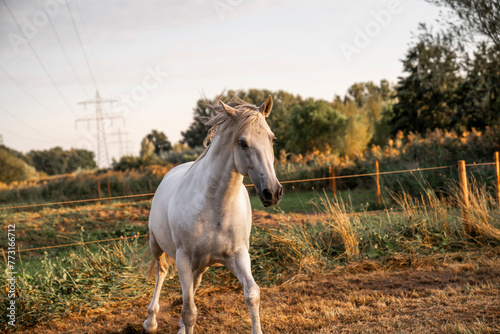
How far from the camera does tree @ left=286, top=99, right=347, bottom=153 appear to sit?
24500 mm

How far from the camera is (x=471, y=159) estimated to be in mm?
10695

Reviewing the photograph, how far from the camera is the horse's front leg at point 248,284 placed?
2820mm

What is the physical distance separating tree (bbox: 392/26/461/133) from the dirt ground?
14.3 meters

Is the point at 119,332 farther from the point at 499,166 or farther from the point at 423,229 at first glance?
the point at 499,166

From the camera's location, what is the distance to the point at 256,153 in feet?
8.37

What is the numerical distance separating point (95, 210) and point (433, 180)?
912cm

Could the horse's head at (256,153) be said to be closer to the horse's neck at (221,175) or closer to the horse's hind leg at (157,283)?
the horse's neck at (221,175)

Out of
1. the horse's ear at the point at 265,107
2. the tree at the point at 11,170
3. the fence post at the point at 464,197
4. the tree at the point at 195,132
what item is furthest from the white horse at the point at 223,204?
the tree at the point at 195,132

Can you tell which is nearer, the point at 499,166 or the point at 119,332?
the point at 119,332

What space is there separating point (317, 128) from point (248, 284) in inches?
887

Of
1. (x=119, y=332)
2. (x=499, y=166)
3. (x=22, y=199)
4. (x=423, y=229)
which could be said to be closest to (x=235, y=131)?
(x=119, y=332)

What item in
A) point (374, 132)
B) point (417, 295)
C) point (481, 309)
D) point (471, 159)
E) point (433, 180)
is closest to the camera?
point (481, 309)

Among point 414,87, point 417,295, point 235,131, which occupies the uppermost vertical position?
point 414,87

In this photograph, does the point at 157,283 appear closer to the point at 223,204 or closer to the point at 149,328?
the point at 149,328
